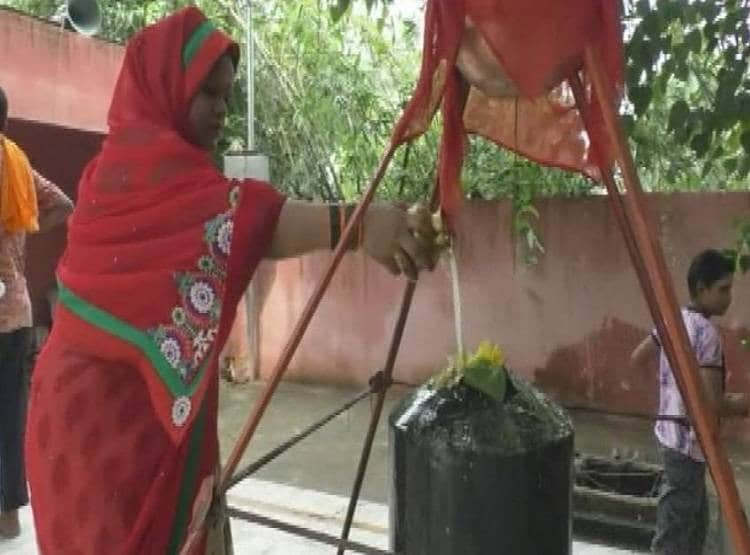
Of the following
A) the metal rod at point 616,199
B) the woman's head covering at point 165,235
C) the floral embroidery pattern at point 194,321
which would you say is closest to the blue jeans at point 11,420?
the woman's head covering at point 165,235

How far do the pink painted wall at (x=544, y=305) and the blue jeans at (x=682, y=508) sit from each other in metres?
2.26

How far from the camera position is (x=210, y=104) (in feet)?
5.42

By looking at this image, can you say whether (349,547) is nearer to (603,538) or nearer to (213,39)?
(213,39)

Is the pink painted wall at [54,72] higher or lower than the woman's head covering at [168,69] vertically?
higher

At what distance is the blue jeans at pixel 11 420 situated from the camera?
10.2ft

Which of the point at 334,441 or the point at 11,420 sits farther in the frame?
the point at 334,441

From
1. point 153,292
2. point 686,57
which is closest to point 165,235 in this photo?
point 153,292

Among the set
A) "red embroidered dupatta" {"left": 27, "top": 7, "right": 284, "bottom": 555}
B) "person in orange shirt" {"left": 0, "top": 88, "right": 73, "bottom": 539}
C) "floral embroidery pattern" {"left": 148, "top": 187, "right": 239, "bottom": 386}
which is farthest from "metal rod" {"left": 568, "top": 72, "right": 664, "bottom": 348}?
"person in orange shirt" {"left": 0, "top": 88, "right": 73, "bottom": 539}

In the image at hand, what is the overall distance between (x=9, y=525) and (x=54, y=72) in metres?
3.45

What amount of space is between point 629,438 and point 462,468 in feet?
13.6

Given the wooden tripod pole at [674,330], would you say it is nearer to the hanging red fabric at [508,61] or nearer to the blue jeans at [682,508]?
the hanging red fabric at [508,61]

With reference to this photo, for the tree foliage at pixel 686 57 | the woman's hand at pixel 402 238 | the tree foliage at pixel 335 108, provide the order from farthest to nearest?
the tree foliage at pixel 335 108 → the tree foliage at pixel 686 57 → the woman's hand at pixel 402 238

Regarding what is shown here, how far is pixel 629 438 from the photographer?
5.18 metres

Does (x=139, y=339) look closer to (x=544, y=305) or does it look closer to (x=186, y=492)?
(x=186, y=492)
